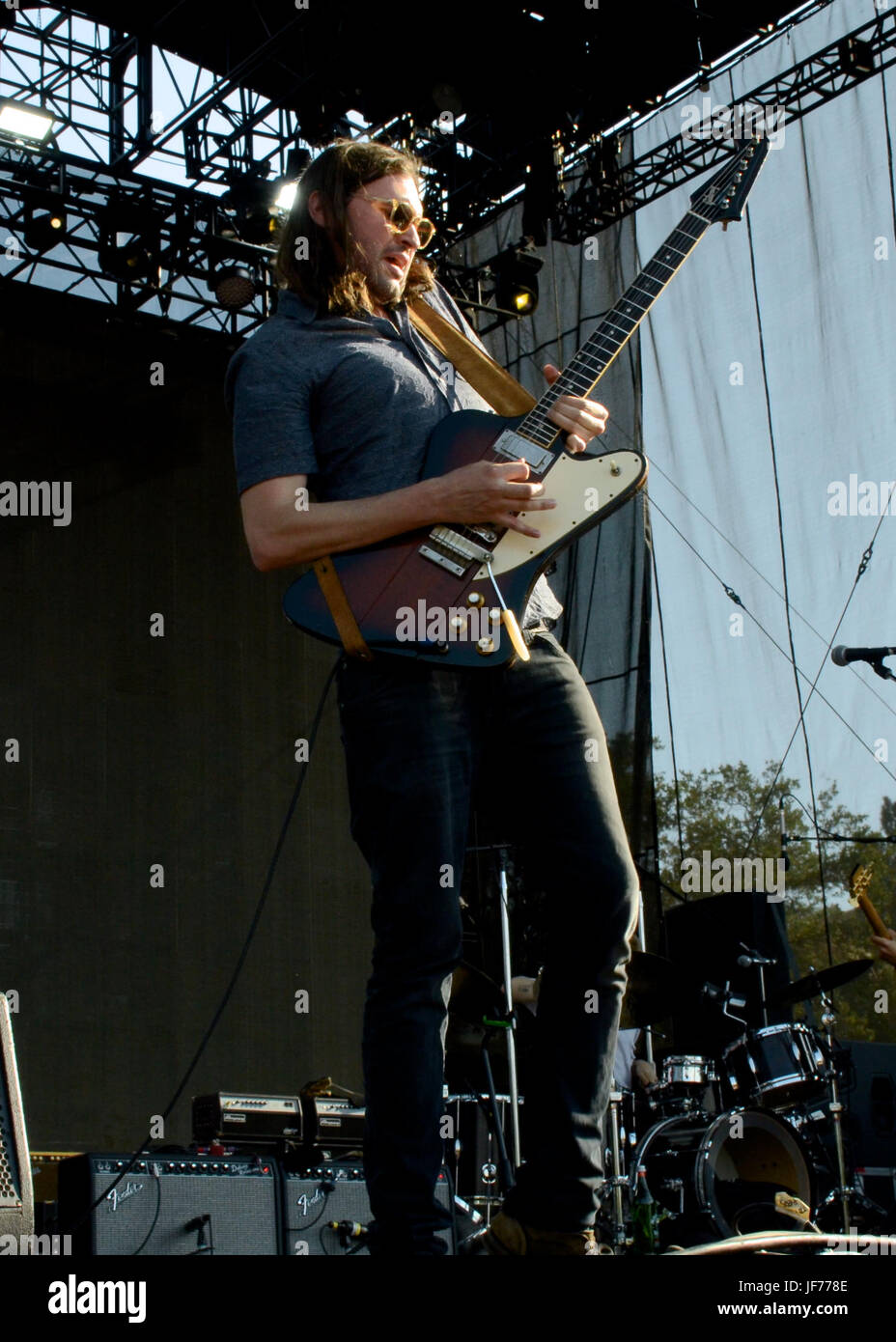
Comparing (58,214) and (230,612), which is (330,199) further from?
(230,612)

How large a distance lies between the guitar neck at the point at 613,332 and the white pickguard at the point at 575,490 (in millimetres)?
56

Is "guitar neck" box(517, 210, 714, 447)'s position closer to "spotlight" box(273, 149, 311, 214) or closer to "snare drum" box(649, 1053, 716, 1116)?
"snare drum" box(649, 1053, 716, 1116)

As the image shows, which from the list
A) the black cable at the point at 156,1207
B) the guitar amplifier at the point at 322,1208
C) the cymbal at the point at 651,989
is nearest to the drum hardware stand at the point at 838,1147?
the cymbal at the point at 651,989

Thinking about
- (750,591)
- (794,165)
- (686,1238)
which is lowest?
(686,1238)

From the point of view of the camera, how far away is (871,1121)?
6.27m

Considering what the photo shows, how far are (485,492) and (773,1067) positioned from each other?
3766mm

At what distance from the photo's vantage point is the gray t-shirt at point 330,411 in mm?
1927

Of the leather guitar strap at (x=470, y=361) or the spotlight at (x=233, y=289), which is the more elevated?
the spotlight at (x=233, y=289)

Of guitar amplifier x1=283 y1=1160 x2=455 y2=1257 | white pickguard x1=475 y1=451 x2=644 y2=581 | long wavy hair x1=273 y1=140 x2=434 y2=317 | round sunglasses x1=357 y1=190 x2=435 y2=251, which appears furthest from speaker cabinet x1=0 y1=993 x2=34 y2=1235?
Result: guitar amplifier x1=283 y1=1160 x2=455 y2=1257

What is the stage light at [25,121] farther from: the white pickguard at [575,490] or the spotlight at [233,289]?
the white pickguard at [575,490]

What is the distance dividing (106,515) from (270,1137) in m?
5.00

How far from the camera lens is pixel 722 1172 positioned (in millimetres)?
4668

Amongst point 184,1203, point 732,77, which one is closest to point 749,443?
point 732,77

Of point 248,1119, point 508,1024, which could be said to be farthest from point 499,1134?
point 248,1119
